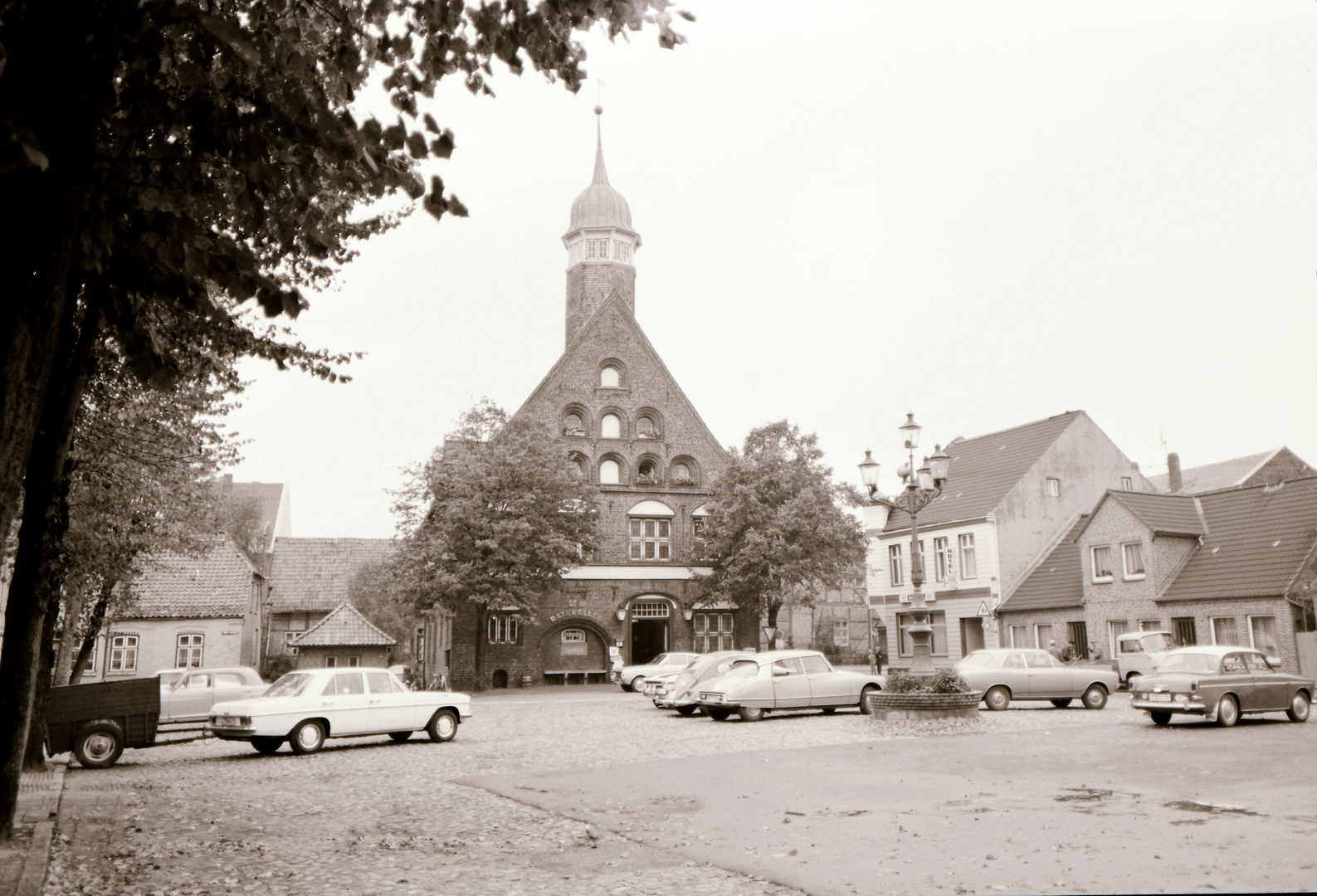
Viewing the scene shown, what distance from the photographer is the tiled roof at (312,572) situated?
56.0 meters

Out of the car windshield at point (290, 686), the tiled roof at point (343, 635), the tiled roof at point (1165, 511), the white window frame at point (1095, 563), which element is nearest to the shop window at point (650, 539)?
the tiled roof at point (343, 635)

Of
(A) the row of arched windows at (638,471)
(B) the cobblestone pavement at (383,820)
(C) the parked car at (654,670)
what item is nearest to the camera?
(B) the cobblestone pavement at (383,820)

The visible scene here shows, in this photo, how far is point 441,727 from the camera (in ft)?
65.1

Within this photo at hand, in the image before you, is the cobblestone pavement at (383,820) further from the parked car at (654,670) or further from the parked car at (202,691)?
the parked car at (654,670)

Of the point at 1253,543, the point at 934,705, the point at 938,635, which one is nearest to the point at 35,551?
the point at 934,705

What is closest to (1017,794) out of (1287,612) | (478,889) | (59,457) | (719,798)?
(719,798)

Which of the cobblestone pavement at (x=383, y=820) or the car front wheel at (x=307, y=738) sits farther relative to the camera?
the car front wheel at (x=307, y=738)

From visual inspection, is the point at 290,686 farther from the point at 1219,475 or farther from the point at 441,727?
the point at 1219,475

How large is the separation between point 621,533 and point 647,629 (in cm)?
427

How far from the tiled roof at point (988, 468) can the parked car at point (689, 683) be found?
18.5 metres

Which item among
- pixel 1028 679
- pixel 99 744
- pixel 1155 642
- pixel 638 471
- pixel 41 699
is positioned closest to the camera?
pixel 41 699

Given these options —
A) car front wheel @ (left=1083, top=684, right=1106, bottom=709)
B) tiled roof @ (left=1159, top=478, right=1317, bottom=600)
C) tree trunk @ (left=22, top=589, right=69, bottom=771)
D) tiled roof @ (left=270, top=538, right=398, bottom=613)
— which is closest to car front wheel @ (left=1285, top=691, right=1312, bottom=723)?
car front wheel @ (left=1083, top=684, right=1106, bottom=709)

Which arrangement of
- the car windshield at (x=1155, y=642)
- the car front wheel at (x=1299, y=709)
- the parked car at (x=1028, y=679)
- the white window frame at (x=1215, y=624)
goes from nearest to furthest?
1. the car front wheel at (x=1299, y=709)
2. the parked car at (x=1028, y=679)
3. the car windshield at (x=1155, y=642)
4. the white window frame at (x=1215, y=624)

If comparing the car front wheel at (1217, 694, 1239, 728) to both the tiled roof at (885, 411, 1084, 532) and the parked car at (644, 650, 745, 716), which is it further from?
the tiled roof at (885, 411, 1084, 532)
